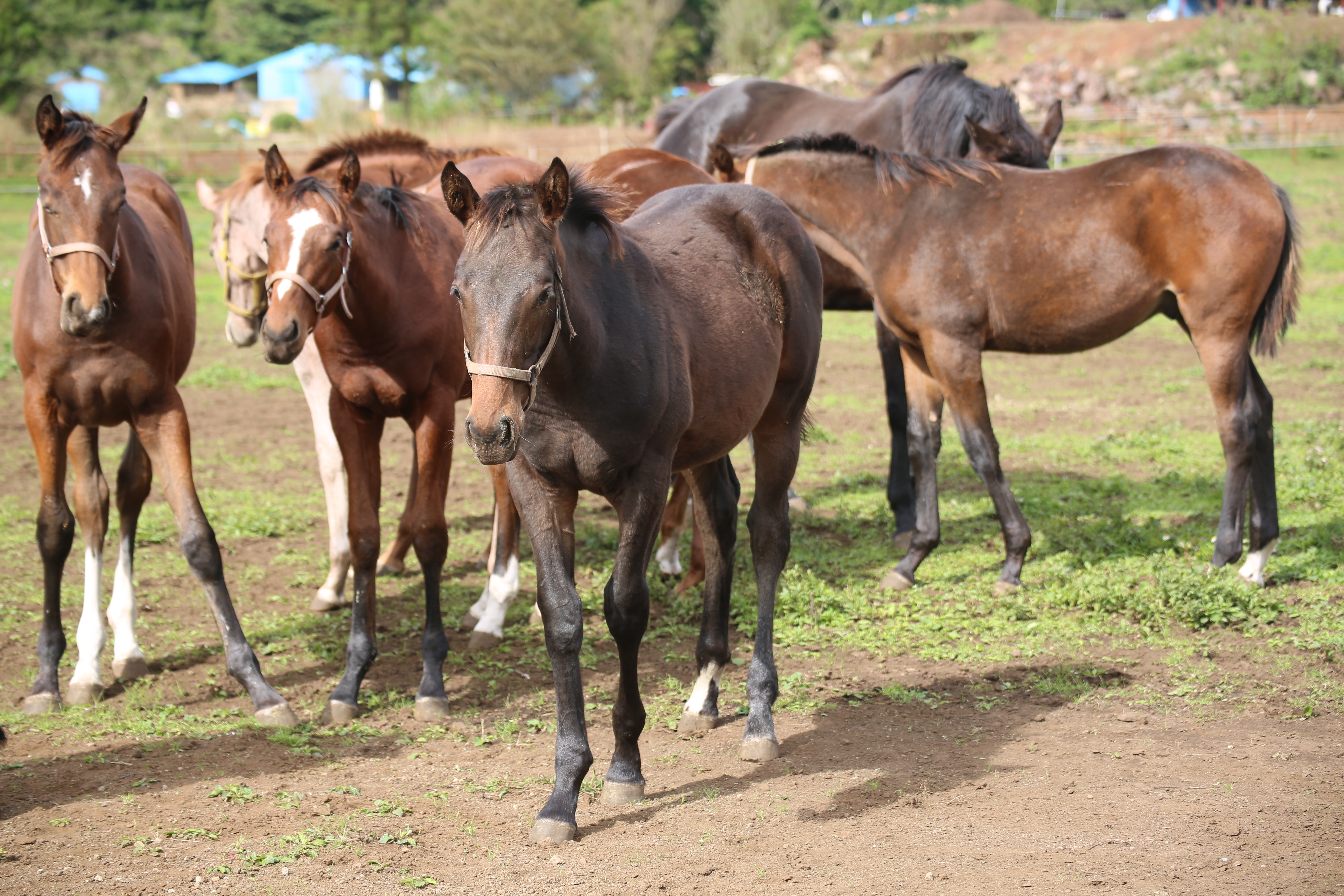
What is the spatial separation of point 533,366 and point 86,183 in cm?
246

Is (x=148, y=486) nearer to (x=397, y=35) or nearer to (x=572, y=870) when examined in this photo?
(x=572, y=870)

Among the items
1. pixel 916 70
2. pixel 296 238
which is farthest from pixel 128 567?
pixel 916 70

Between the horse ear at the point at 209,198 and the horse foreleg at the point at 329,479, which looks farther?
the horse ear at the point at 209,198

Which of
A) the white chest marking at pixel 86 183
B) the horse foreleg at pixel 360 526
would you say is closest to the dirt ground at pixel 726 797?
the horse foreleg at pixel 360 526

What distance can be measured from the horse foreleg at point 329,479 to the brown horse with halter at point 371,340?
92cm

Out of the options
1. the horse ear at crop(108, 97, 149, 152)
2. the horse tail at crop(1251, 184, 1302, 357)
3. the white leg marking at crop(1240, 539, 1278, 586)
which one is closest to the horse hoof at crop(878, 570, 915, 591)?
the white leg marking at crop(1240, 539, 1278, 586)

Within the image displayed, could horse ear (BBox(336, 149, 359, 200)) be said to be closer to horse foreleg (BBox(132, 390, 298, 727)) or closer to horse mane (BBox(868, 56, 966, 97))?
horse foreleg (BBox(132, 390, 298, 727))

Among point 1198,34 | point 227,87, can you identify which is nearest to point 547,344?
point 1198,34

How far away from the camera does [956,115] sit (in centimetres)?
764

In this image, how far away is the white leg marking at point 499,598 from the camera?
5609 mm

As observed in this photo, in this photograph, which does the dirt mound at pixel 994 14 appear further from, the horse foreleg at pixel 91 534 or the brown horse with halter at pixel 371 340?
the horse foreleg at pixel 91 534

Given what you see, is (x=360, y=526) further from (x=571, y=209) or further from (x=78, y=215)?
(x=571, y=209)

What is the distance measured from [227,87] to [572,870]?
69933 millimetres

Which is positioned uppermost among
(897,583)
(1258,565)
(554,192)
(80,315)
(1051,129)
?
(1051,129)
